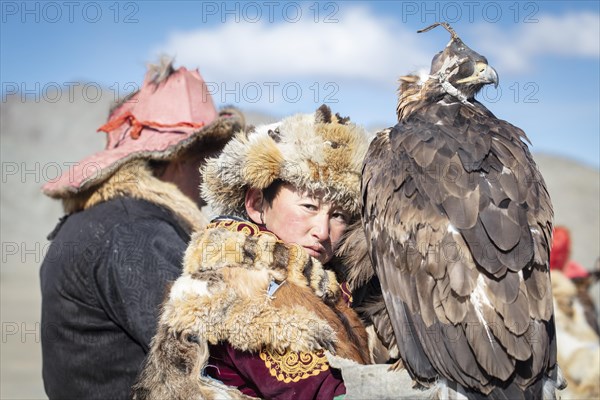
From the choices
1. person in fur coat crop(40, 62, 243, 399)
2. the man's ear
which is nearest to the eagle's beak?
the man's ear

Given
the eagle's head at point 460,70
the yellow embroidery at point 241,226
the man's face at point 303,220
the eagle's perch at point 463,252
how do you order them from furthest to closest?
the eagle's head at point 460,70 → the man's face at point 303,220 → the yellow embroidery at point 241,226 → the eagle's perch at point 463,252

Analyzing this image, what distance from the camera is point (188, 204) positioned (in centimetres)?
394

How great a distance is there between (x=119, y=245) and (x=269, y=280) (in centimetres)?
127

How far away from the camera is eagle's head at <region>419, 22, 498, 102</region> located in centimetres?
283

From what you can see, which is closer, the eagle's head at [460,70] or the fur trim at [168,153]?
the eagle's head at [460,70]

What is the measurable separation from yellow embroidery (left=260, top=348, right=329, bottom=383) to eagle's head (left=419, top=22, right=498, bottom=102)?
1154 mm

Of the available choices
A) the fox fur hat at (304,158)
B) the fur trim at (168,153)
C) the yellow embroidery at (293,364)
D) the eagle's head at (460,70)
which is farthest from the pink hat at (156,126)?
the yellow embroidery at (293,364)

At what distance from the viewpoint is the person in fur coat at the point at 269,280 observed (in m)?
2.35

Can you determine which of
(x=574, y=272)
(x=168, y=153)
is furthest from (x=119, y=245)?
(x=574, y=272)

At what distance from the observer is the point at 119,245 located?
3.50m

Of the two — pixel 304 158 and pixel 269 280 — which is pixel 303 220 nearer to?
pixel 304 158

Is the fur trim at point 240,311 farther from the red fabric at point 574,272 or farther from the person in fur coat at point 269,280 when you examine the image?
the red fabric at point 574,272

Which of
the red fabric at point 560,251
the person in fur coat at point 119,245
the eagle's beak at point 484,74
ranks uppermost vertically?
the eagle's beak at point 484,74

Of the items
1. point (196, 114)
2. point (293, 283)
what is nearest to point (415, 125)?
point (293, 283)
